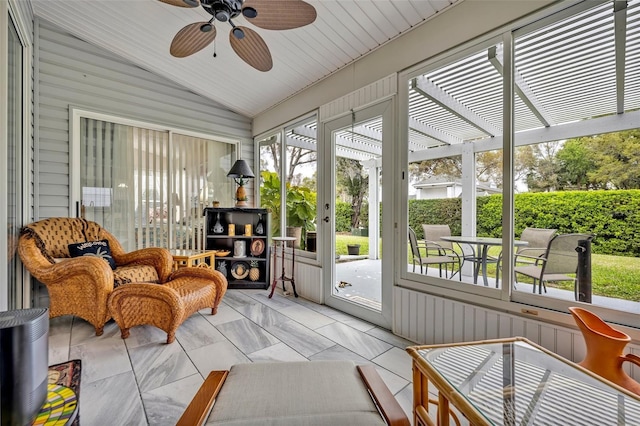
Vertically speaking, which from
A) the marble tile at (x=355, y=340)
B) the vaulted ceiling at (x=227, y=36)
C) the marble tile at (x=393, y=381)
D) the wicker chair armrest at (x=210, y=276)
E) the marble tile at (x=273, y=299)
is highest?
the vaulted ceiling at (x=227, y=36)

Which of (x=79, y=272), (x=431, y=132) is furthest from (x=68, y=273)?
(x=431, y=132)

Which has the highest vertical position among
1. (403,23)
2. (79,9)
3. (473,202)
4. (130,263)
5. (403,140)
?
Answer: (79,9)

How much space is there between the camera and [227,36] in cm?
312

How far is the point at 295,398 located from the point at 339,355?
141 centimetres

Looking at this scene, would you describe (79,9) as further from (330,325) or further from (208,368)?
(330,325)

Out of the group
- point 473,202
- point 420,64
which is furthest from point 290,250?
point 420,64

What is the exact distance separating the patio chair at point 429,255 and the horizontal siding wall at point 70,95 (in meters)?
4.02

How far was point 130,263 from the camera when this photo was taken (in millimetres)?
3271

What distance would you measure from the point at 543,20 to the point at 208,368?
3530 millimetres

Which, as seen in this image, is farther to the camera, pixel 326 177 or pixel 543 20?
pixel 326 177

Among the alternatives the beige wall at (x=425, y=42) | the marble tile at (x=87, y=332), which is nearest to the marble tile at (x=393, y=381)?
the marble tile at (x=87, y=332)

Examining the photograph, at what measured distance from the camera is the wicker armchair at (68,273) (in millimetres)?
2531

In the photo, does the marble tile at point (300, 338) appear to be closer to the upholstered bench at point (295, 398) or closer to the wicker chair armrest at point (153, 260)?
the upholstered bench at point (295, 398)

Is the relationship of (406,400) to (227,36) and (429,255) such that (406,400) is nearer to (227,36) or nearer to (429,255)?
(429,255)
